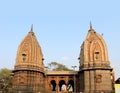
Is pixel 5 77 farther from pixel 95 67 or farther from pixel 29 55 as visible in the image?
pixel 95 67

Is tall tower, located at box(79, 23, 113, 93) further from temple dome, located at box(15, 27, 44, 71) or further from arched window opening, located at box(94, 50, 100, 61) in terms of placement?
temple dome, located at box(15, 27, 44, 71)

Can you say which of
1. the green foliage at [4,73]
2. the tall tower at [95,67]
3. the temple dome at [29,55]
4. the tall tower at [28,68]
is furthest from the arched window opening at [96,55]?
the green foliage at [4,73]

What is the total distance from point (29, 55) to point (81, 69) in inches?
381

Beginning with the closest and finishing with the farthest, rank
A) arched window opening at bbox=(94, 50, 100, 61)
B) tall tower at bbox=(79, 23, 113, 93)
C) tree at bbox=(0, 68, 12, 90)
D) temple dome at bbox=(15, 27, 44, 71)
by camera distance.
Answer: tall tower at bbox=(79, 23, 113, 93)
arched window opening at bbox=(94, 50, 100, 61)
temple dome at bbox=(15, 27, 44, 71)
tree at bbox=(0, 68, 12, 90)

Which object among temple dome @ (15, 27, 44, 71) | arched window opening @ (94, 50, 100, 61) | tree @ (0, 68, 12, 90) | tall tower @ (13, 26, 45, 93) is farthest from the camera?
tree @ (0, 68, 12, 90)

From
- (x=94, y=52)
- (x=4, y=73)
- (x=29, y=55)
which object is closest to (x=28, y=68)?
(x=29, y=55)

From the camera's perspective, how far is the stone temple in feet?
143

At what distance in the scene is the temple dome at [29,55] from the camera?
1801 inches

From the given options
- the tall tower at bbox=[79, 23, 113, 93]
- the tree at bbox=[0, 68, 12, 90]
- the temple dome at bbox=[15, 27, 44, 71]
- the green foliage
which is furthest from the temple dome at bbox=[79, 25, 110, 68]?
the green foliage

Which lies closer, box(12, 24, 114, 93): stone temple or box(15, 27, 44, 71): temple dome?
box(12, 24, 114, 93): stone temple

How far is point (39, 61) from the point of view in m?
49.2

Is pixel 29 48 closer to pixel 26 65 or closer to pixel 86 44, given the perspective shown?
pixel 26 65

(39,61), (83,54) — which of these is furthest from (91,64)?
(39,61)

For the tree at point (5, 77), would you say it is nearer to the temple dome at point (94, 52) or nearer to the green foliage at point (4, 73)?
the green foliage at point (4, 73)
